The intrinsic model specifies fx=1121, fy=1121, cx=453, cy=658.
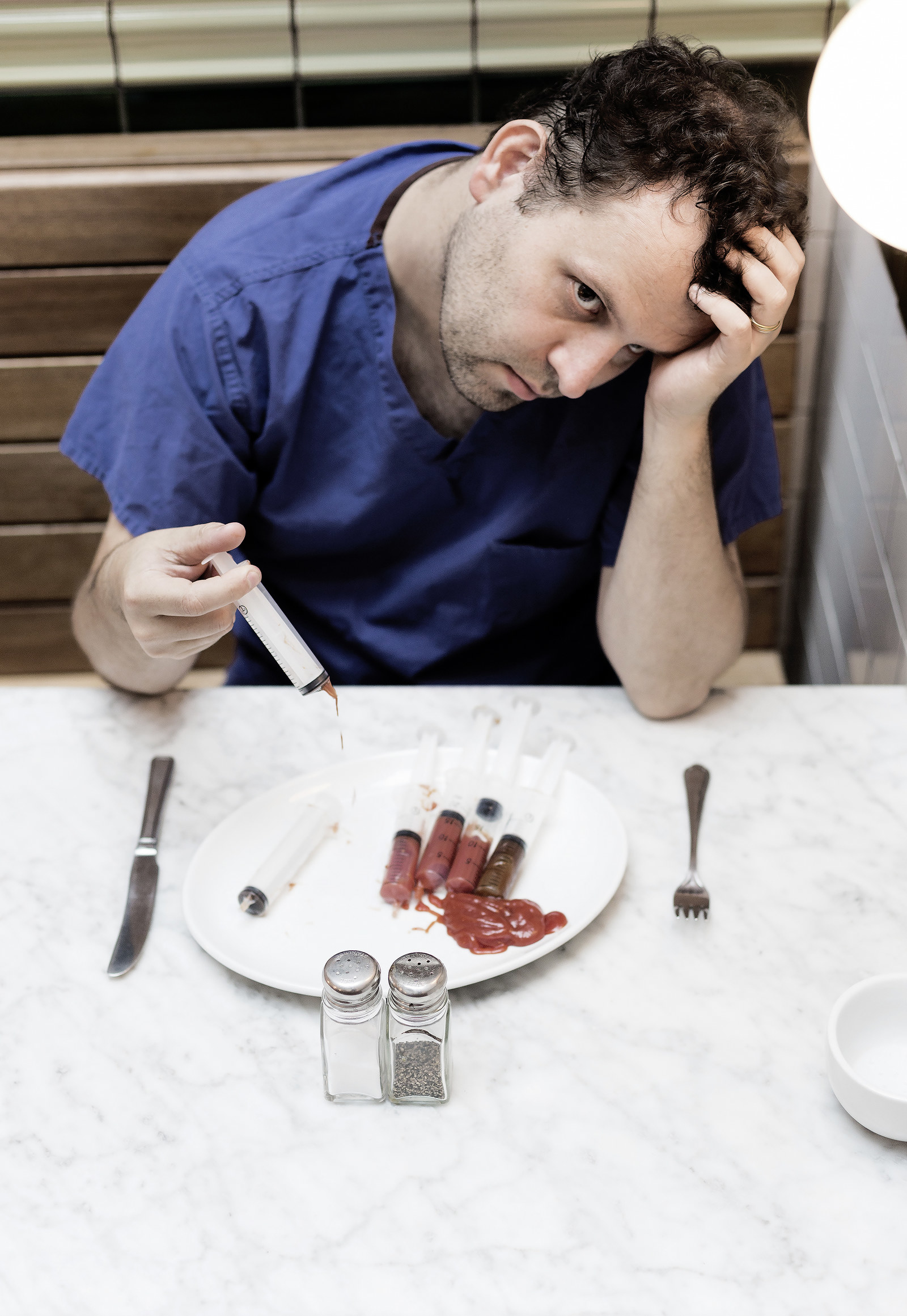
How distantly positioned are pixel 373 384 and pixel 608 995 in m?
0.72

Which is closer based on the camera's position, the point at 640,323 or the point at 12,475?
the point at 640,323

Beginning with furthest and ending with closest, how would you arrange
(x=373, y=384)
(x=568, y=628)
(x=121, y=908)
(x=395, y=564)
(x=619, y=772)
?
(x=568, y=628) < (x=395, y=564) < (x=373, y=384) < (x=619, y=772) < (x=121, y=908)

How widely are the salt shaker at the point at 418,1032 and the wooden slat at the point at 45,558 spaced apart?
1442 millimetres

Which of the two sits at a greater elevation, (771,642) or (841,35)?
(841,35)

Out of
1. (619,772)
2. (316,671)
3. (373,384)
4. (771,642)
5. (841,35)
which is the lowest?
(771,642)

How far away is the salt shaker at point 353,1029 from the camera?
2.43 ft

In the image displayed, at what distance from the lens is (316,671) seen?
982 millimetres

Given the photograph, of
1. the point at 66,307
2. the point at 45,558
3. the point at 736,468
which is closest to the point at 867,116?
the point at 736,468

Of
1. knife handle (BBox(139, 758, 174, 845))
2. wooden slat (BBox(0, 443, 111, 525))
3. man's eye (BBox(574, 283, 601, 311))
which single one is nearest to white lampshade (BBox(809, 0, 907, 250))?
man's eye (BBox(574, 283, 601, 311))

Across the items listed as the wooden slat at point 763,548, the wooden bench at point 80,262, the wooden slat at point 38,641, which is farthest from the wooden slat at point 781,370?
the wooden slat at point 38,641

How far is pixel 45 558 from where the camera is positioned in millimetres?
2062

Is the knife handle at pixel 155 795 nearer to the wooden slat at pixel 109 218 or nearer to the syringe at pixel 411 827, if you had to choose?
the syringe at pixel 411 827

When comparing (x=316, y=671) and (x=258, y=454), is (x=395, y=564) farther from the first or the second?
(x=316, y=671)

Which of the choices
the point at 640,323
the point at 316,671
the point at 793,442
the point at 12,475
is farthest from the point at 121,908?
the point at 793,442
